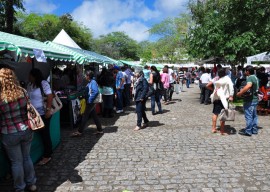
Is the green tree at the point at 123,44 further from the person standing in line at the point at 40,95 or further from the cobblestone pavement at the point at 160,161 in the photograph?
the person standing in line at the point at 40,95

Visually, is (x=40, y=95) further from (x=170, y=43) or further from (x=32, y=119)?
(x=170, y=43)

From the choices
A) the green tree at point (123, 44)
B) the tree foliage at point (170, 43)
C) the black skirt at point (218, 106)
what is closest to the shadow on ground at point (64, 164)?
the black skirt at point (218, 106)

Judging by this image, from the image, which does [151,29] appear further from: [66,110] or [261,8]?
[66,110]

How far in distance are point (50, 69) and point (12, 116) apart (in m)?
6.33

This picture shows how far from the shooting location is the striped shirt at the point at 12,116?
3.62m

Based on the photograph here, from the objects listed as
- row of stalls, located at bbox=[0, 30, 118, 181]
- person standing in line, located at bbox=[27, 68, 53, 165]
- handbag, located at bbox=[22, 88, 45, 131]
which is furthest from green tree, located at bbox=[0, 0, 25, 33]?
handbag, located at bbox=[22, 88, 45, 131]

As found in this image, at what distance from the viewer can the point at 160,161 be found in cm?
548

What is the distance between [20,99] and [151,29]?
50.8m

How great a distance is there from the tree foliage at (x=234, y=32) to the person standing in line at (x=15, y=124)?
9.53 m

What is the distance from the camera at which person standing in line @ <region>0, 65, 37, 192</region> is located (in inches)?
141

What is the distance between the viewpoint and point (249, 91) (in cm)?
717

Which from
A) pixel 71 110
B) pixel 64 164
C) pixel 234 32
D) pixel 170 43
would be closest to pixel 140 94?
pixel 71 110

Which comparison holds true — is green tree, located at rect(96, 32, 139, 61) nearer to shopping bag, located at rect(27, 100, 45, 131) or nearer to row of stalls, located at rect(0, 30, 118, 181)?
row of stalls, located at rect(0, 30, 118, 181)

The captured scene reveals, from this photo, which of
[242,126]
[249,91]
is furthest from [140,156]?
[242,126]
